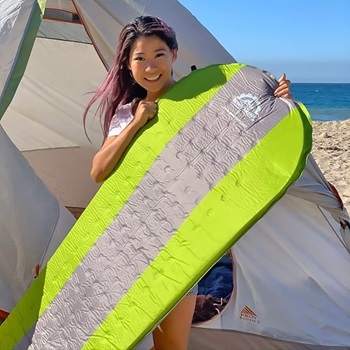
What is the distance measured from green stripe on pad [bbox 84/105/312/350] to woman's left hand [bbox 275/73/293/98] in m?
0.09

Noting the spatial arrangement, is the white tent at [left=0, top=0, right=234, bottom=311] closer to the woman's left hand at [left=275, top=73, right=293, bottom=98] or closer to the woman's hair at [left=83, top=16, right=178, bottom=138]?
the woman's hair at [left=83, top=16, right=178, bottom=138]

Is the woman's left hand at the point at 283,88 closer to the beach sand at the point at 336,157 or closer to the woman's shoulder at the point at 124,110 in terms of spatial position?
the woman's shoulder at the point at 124,110

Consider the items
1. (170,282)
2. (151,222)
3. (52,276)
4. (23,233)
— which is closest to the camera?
(170,282)

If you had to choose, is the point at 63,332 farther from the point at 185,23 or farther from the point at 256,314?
the point at 185,23

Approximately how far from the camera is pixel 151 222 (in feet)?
6.69

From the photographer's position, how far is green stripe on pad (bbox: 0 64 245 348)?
211 cm

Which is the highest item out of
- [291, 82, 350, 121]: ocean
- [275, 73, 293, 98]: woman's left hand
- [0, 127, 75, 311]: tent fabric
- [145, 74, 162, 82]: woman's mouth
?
[275, 73, 293, 98]: woman's left hand

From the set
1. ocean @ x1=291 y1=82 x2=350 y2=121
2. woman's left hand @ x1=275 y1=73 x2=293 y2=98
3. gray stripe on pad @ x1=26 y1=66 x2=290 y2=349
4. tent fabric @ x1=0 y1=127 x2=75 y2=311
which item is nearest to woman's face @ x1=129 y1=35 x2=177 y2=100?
gray stripe on pad @ x1=26 y1=66 x2=290 y2=349

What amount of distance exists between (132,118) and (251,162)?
426mm

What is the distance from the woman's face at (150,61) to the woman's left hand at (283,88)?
355 millimetres

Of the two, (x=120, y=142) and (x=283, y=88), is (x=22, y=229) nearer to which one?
(x=120, y=142)

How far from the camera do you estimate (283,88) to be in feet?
6.56

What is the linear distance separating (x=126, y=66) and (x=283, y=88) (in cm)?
51

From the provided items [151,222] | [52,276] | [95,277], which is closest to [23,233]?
[52,276]
